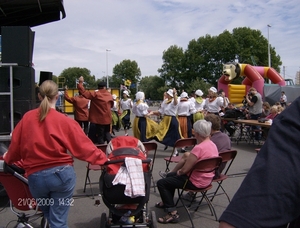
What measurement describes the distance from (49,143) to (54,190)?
16.7 inches

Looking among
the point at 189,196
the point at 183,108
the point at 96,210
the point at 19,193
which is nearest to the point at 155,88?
the point at 183,108

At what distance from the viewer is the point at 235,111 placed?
471 inches

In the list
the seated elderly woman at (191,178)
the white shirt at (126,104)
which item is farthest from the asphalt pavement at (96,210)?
the white shirt at (126,104)

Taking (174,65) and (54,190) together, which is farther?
(174,65)

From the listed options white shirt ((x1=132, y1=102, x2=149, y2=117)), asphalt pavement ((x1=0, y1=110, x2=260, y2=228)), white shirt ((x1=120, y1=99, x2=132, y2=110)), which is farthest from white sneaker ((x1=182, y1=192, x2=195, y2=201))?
white shirt ((x1=120, y1=99, x2=132, y2=110))

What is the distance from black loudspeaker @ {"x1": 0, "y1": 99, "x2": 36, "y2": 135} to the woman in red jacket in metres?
2.29

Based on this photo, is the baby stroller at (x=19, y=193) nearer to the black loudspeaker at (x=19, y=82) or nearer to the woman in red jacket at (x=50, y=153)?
the woman in red jacket at (x=50, y=153)

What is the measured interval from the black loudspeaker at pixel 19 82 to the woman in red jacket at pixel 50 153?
7.63 feet

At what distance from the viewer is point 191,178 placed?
4.15 meters

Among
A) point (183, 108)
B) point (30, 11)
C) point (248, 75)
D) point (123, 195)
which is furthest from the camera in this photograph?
point (248, 75)

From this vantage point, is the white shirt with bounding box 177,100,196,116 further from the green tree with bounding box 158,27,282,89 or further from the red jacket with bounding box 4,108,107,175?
the green tree with bounding box 158,27,282,89

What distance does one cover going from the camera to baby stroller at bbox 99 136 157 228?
10.5ft

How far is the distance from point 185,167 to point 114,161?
4.20ft

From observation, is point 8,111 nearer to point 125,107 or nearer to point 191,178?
point 191,178
